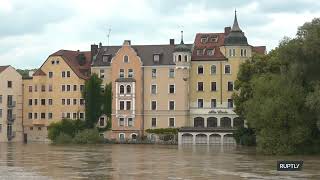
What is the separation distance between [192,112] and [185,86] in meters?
4.38

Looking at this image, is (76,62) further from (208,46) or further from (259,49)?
(259,49)

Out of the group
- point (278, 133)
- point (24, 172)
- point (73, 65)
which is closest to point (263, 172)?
point (24, 172)

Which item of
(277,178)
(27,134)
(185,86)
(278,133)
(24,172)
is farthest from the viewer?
(27,134)

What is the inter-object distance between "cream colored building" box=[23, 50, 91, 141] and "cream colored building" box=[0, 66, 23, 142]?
104 centimetres

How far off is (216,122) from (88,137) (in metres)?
20.4

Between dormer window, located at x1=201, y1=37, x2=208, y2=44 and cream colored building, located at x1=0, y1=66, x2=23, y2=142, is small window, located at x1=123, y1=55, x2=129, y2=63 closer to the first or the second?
dormer window, located at x1=201, y1=37, x2=208, y2=44

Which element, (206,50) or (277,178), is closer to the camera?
(277,178)

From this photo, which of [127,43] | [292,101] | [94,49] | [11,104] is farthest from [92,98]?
[292,101]

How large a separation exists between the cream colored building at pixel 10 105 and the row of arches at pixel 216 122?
31.6 metres

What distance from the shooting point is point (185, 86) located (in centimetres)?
10431

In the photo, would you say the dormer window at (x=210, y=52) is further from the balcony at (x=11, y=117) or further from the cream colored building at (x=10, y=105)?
the balcony at (x=11, y=117)

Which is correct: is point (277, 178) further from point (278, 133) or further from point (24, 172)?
point (278, 133)

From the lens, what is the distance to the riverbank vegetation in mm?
57156

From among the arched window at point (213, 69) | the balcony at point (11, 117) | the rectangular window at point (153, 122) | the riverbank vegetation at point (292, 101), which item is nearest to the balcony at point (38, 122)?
the balcony at point (11, 117)
